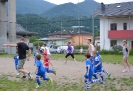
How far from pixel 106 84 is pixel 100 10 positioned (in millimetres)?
A: 40447

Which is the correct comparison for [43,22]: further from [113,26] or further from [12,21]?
[12,21]

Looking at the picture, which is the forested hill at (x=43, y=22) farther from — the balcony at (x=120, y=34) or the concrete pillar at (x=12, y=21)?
the concrete pillar at (x=12, y=21)

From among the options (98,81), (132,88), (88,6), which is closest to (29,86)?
(98,81)

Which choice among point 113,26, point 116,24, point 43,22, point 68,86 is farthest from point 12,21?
point 68,86

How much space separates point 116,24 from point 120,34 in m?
2.06

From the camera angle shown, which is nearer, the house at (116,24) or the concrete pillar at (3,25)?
the concrete pillar at (3,25)

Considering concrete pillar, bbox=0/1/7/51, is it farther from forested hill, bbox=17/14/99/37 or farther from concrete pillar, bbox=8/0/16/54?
forested hill, bbox=17/14/99/37

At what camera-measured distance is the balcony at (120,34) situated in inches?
1768

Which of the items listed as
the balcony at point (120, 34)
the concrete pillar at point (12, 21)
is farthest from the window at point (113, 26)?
the concrete pillar at point (12, 21)

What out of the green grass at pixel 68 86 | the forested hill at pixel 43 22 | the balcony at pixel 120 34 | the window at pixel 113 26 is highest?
the forested hill at pixel 43 22

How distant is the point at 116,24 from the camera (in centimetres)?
4728

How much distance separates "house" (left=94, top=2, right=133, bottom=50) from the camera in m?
45.7

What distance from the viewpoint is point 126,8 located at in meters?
47.8

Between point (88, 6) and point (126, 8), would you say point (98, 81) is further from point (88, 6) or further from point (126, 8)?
point (88, 6)
